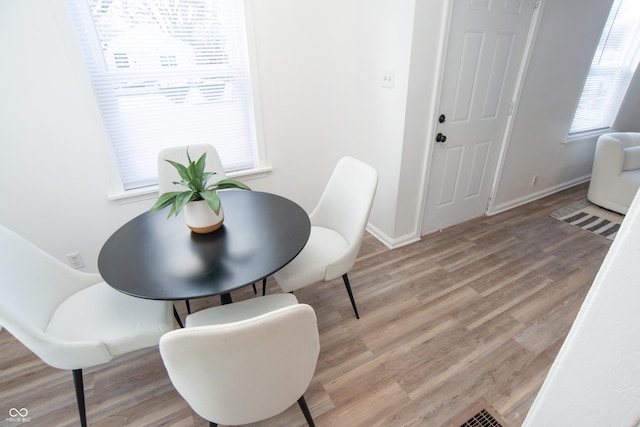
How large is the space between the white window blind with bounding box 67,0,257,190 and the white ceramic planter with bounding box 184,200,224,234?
1035mm

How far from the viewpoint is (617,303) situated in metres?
0.37

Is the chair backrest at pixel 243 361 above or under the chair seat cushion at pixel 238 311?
above

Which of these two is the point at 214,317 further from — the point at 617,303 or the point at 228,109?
the point at 228,109

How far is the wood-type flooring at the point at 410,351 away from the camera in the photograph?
1.39 m

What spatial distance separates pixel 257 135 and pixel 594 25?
127 inches

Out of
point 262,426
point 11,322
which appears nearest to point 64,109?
point 11,322

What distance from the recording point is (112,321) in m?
1.25

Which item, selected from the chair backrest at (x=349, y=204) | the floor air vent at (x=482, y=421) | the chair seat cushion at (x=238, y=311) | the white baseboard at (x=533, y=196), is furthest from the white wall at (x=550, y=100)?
the chair seat cushion at (x=238, y=311)

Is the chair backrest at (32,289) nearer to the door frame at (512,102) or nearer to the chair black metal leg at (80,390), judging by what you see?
the chair black metal leg at (80,390)

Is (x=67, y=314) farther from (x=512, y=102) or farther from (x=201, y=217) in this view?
(x=512, y=102)

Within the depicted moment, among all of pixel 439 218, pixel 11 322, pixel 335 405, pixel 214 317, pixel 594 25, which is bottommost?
pixel 335 405

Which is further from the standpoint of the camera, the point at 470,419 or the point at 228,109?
the point at 228,109

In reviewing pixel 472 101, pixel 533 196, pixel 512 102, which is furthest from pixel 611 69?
pixel 472 101

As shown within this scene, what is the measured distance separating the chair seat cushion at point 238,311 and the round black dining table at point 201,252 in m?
0.19
